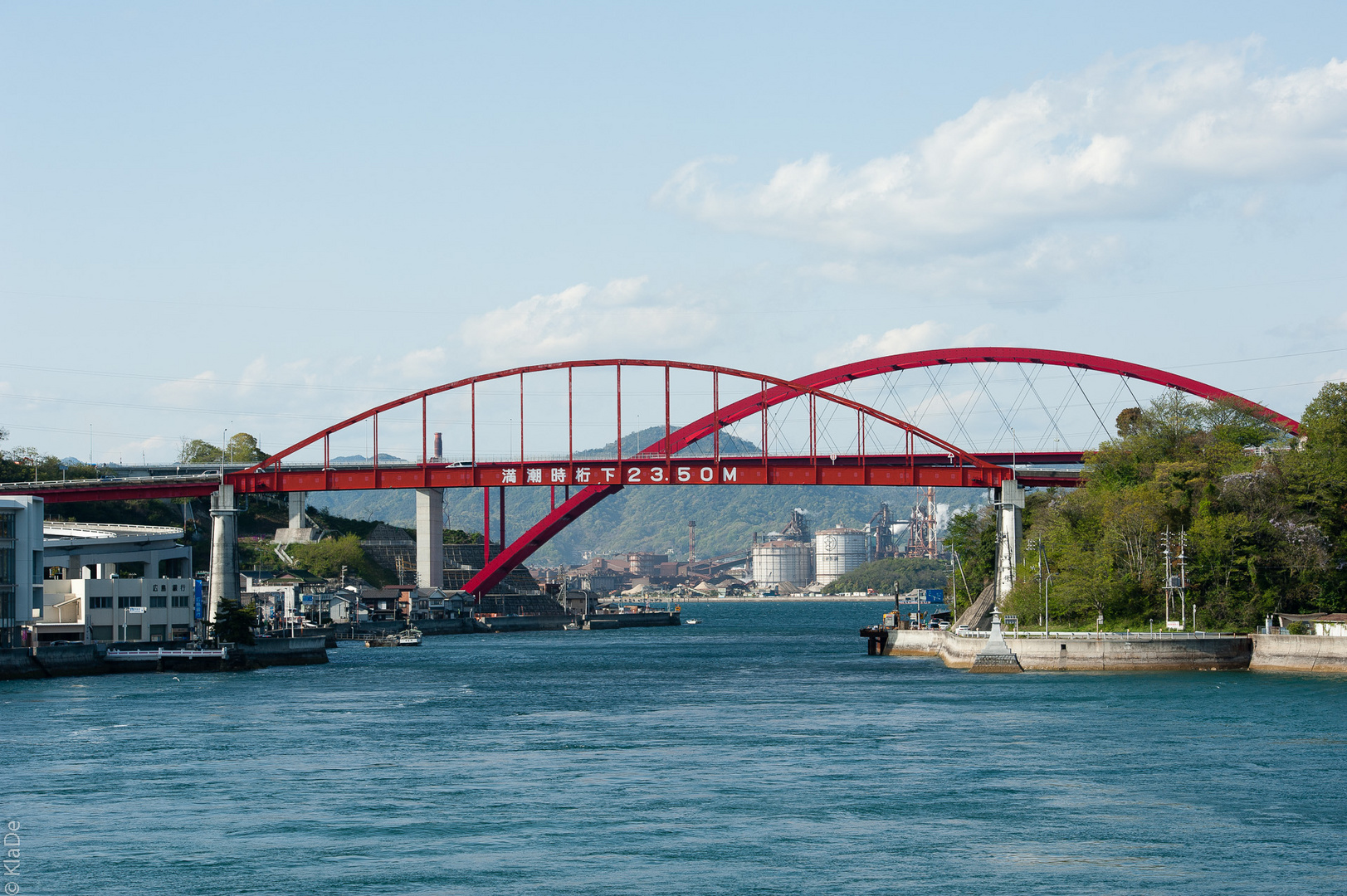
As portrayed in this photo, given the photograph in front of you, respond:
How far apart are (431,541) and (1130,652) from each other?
363 ft

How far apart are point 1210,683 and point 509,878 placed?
5114cm

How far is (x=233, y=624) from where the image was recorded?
103250 millimetres

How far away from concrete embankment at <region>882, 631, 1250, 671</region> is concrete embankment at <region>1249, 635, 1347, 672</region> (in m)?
0.97

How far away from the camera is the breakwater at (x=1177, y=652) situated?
81.6 metres

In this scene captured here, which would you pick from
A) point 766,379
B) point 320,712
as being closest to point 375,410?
point 766,379

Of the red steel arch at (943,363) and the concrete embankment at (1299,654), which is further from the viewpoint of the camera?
the red steel arch at (943,363)

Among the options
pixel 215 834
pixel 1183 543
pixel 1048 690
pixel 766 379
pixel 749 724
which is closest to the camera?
pixel 215 834

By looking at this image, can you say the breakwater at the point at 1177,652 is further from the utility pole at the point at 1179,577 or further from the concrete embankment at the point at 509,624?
the concrete embankment at the point at 509,624

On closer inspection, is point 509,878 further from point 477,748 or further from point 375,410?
point 375,410

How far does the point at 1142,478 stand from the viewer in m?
104

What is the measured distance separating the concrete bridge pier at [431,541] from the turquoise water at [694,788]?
93028 mm

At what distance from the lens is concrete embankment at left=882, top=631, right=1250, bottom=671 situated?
276 feet

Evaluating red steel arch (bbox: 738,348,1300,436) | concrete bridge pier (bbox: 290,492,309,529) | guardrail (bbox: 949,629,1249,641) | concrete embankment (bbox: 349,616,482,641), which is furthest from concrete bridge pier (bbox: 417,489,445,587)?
guardrail (bbox: 949,629,1249,641)

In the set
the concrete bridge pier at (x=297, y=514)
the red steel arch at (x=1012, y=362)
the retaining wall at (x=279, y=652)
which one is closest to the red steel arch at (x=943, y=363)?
the red steel arch at (x=1012, y=362)
